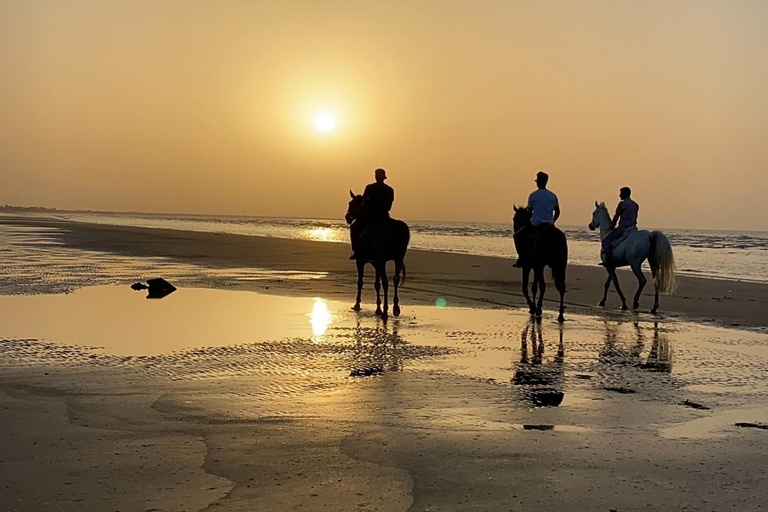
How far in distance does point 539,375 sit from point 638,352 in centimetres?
237

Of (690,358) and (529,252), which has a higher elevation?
(529,252)

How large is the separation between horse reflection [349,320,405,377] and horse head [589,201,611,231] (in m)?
6.59

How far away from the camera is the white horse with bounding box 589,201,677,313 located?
53.7ft

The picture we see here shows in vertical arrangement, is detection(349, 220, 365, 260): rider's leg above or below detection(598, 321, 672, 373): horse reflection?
above

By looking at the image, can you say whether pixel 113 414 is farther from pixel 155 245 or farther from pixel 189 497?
pixel 155 245

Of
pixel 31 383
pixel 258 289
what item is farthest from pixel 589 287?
pixel 31 383

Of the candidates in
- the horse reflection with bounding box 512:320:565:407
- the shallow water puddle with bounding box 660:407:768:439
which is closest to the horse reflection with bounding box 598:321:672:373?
the horse reflection with bounding box 512:320:565:407

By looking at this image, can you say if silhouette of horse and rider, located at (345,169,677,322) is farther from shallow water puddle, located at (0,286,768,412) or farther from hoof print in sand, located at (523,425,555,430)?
hoof print in sand, located at (523,425,555,430)

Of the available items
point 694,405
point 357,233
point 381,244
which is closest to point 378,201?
point 381,244

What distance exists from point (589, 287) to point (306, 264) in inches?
413

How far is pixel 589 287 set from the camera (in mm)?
21547

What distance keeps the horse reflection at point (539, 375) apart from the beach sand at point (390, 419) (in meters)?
0.05

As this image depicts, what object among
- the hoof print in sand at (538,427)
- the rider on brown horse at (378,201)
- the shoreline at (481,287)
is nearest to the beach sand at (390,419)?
the hoof print in sand at (538,427)

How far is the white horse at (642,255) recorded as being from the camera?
16359 millimetres
